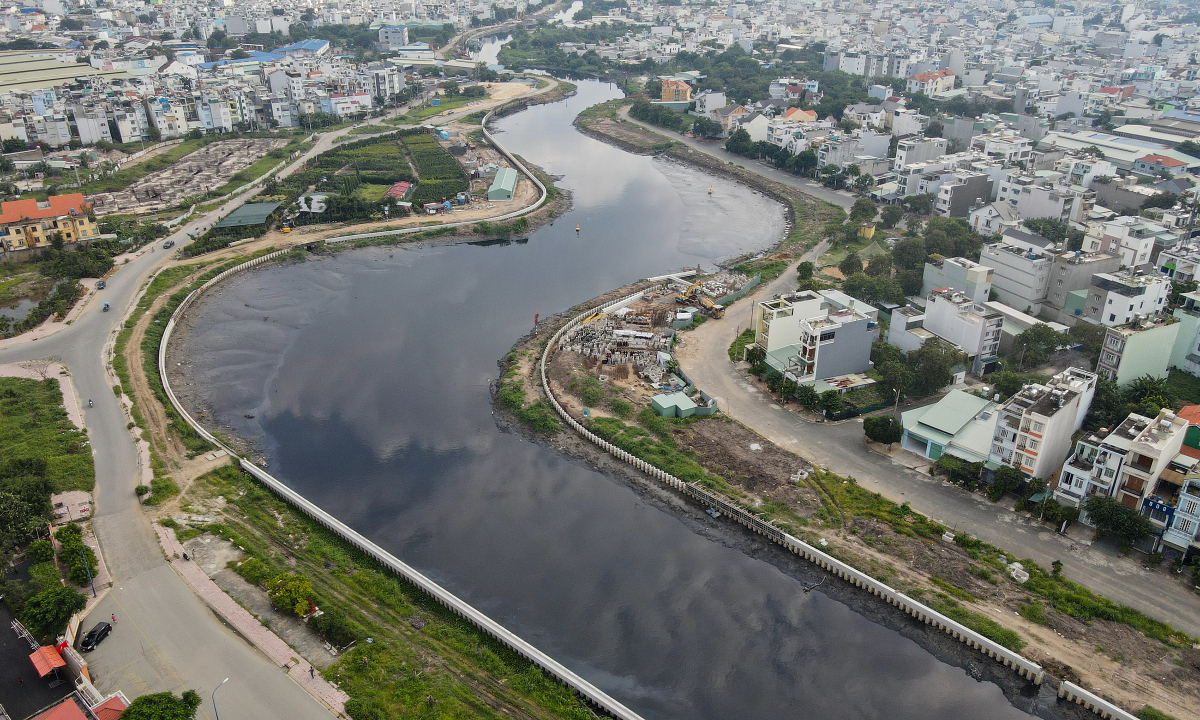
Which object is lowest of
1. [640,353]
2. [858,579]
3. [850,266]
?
[858,579]

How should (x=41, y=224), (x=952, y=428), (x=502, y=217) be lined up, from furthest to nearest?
(x=502, y=217)
(x=41, y=224)
(x=952, y=428)

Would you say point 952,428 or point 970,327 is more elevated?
point 970,327

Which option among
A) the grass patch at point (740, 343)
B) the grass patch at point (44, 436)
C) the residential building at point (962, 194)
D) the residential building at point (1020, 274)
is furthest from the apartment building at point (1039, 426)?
the grass patch at point (44, 436)

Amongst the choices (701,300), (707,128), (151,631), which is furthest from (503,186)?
(151,631)

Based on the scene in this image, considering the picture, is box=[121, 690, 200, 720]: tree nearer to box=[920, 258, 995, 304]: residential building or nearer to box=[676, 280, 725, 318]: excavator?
box=[676, 280, 725, 318]: excavator

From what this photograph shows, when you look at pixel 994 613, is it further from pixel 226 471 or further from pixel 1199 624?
pixel 226 471

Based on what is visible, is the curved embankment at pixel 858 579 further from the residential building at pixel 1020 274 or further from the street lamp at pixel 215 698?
the residential building at pixel 1020 274

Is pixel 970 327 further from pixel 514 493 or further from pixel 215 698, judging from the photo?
pixel 215 698
